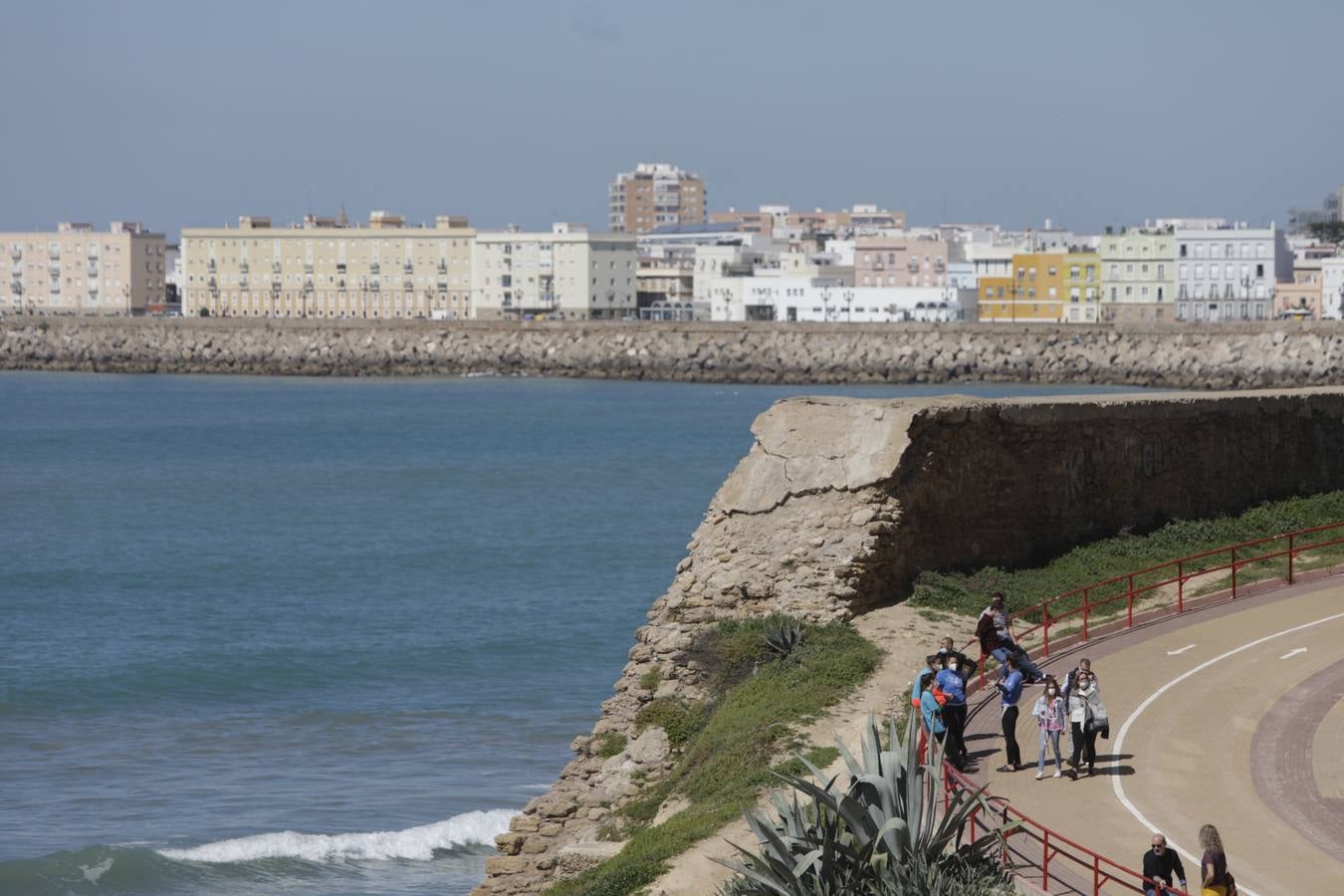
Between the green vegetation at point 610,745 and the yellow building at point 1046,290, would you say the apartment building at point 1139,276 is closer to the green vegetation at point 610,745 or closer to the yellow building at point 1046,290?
the yellow building at point 1046,290

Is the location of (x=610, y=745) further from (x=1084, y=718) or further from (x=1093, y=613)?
(x=1093, y=613)

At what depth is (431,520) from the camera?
2154 inches

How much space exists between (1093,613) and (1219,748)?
15.3 feet

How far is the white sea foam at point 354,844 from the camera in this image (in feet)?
71.7

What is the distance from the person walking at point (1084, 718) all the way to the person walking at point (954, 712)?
84 centimetres

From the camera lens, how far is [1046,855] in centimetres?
1287

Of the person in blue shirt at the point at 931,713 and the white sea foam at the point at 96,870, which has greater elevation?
the person in blue shirt at the point at 931,713

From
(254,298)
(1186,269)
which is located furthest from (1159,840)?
(254,298)

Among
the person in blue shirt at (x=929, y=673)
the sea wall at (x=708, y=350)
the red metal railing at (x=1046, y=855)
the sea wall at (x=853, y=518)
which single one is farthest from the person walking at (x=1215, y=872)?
the sea wall at (x=708, y=350)

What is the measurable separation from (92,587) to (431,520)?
13.5 m

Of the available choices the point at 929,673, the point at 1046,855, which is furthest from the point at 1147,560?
the point at 1046,855

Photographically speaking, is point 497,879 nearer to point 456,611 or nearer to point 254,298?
point 456,611

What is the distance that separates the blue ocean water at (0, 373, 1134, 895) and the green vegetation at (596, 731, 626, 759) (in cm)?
345

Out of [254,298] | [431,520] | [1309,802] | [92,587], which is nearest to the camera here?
[1309,802]
